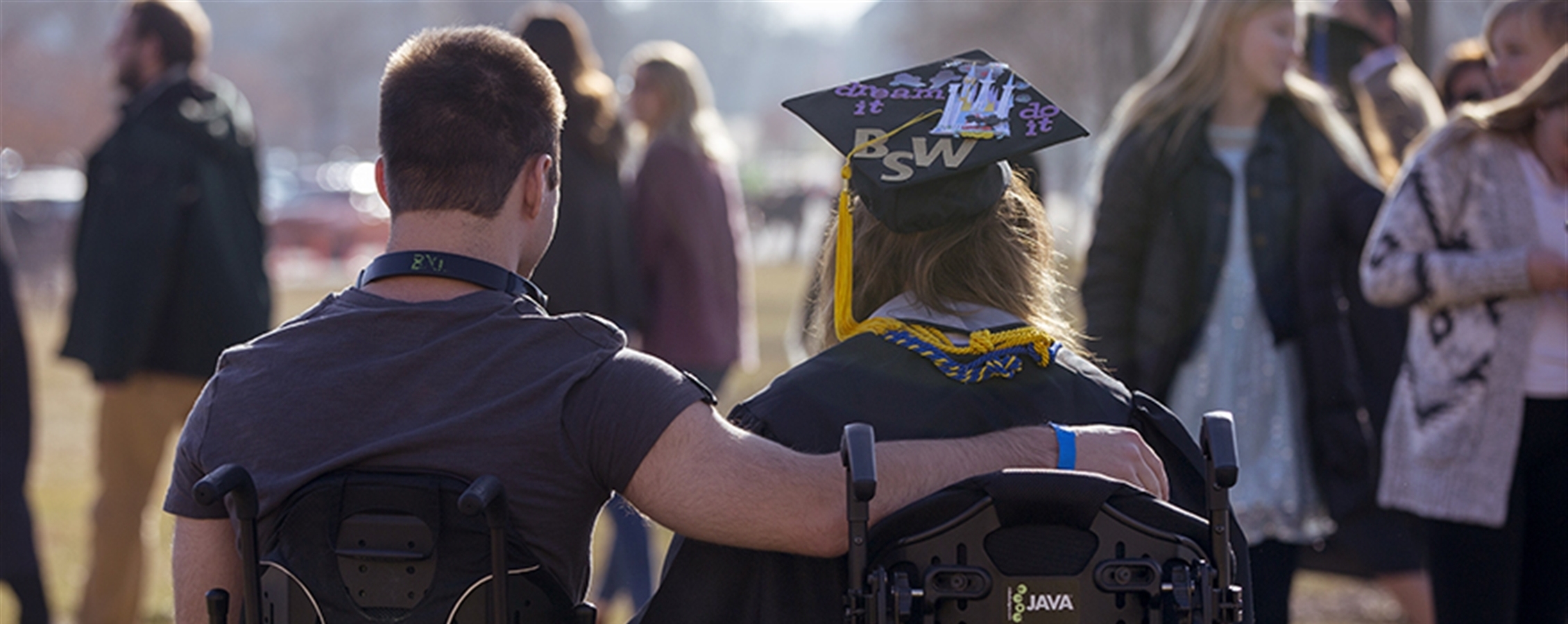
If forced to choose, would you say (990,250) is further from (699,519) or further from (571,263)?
(571,263)

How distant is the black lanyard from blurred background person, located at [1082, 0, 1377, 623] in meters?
2.51

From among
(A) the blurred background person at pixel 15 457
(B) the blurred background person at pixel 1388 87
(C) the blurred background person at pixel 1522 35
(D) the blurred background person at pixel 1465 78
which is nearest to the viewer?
(C) the blurred background person at pixel 1522 35

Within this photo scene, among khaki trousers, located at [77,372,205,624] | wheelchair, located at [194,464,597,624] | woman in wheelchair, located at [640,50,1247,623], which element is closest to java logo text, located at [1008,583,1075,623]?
woman in wheelchair, located at [640,50,1247,623]

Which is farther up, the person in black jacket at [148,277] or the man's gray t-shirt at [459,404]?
the person in black jacket at [148,277]

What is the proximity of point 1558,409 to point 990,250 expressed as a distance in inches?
78.8

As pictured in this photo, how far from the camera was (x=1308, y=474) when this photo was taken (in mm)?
4387

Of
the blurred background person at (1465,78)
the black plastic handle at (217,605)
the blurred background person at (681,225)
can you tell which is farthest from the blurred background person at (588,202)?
the black plastic handle at (217,605)

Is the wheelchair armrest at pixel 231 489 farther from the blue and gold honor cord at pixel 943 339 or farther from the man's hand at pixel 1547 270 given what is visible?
the man's hand at pixel 1547 270

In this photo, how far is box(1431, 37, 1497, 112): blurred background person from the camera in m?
5.75

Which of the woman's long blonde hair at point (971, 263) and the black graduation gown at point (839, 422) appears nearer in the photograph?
the black graduation gown at point (839, 422)

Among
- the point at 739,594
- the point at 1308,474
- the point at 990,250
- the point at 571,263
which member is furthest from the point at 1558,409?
the point at 571,263

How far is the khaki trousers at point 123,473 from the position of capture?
5512 mm

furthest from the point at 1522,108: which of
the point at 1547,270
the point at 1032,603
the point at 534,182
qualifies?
the point at 534,182

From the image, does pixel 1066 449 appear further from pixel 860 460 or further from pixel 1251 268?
pixel 1251 268
